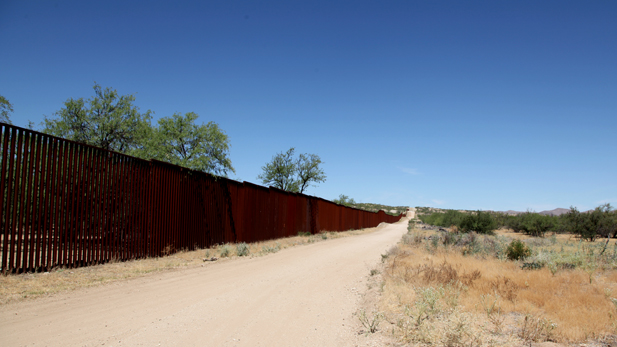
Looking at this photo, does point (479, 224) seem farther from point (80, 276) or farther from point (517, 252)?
point (80, 276)

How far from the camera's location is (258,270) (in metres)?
10.3

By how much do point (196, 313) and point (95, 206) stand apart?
591 cm

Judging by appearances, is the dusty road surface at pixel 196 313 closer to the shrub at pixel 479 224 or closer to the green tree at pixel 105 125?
the green tree at pixel 105 125

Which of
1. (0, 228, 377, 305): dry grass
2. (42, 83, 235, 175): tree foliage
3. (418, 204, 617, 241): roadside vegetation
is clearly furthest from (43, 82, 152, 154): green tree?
(418, 204, 617, 241): roadside vegetation

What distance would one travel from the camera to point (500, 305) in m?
6.30

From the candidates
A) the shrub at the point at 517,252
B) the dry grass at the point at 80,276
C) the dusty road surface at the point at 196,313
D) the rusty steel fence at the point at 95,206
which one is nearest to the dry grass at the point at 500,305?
the dusty road surface at the point at 196,313

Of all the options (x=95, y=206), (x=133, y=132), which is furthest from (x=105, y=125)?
(x=95, y=206)

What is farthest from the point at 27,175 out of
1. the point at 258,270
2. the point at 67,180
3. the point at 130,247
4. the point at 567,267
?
the point at 567,267

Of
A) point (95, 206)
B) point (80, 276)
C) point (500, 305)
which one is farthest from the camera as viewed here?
point (95, 206)

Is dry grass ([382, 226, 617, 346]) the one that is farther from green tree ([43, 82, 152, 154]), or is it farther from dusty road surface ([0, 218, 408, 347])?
green tree ([43, 82, 152, 154])

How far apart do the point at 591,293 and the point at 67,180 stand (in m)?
12.1

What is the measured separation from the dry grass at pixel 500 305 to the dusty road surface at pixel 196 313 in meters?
0.95

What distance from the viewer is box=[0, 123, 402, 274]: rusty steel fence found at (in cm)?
810

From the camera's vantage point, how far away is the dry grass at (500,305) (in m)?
4.82
